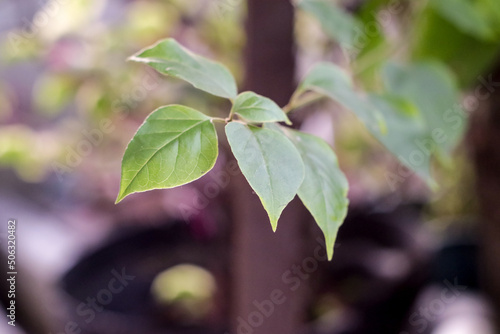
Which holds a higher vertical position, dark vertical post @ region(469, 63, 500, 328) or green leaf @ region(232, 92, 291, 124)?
green leaf @ region(232, 92, 291, 124)

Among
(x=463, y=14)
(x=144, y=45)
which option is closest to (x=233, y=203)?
(x=144, y=45)

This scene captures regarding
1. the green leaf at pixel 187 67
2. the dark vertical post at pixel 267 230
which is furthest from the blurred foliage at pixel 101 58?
the green leaf at pixel 187 67

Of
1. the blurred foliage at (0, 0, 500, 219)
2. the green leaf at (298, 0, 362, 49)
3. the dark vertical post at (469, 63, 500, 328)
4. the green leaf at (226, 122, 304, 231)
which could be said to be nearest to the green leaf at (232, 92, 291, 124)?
the green leaf at (226, 122, 304, 231)

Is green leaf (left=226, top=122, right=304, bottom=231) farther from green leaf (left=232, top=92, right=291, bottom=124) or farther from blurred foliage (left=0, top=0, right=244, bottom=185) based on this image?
blurred foliage (left=0, top=0, right=244, bottom=185)

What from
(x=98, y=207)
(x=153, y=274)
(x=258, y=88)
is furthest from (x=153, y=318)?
(x=258, y=88)

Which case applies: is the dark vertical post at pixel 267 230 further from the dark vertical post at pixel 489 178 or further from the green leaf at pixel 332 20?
the dark vertical post at pixel 489 178

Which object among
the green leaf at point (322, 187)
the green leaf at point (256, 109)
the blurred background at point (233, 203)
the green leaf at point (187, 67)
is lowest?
the blurred background at point (233, 203)
